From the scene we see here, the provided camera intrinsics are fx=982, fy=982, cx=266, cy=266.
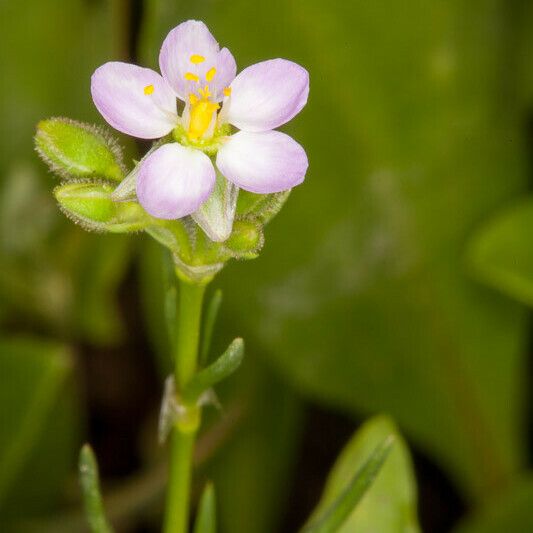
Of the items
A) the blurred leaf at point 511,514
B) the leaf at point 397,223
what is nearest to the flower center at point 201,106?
the leaf at point 397,223

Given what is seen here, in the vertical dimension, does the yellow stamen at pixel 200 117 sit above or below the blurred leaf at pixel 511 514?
above

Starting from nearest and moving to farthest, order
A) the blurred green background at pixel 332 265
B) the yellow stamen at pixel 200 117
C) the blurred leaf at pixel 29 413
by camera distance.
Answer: the yellow stamen at pixel 200 117 < the blurred leaf at pixel 29 413 < the blurred green background at pixel 332 265

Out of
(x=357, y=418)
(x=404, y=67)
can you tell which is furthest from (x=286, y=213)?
(x=357, y=418)

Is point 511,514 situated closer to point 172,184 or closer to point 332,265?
point 332,265

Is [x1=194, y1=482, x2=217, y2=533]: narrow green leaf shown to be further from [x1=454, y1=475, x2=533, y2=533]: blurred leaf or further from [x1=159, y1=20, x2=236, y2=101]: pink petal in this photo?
[x1=454, y1=475, x2=533, y2=533]: blurred leaf

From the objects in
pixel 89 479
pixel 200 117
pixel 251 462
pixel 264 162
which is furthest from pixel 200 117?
pixel 251 462

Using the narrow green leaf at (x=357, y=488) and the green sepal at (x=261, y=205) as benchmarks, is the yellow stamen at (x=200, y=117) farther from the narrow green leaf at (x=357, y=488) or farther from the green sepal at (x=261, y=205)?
the narrow green leaf at (x=357, y=488)

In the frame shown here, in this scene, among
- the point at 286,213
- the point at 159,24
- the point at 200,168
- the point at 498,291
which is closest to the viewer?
the point at 200,168

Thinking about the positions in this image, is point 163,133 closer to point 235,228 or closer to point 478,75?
point 235,228
